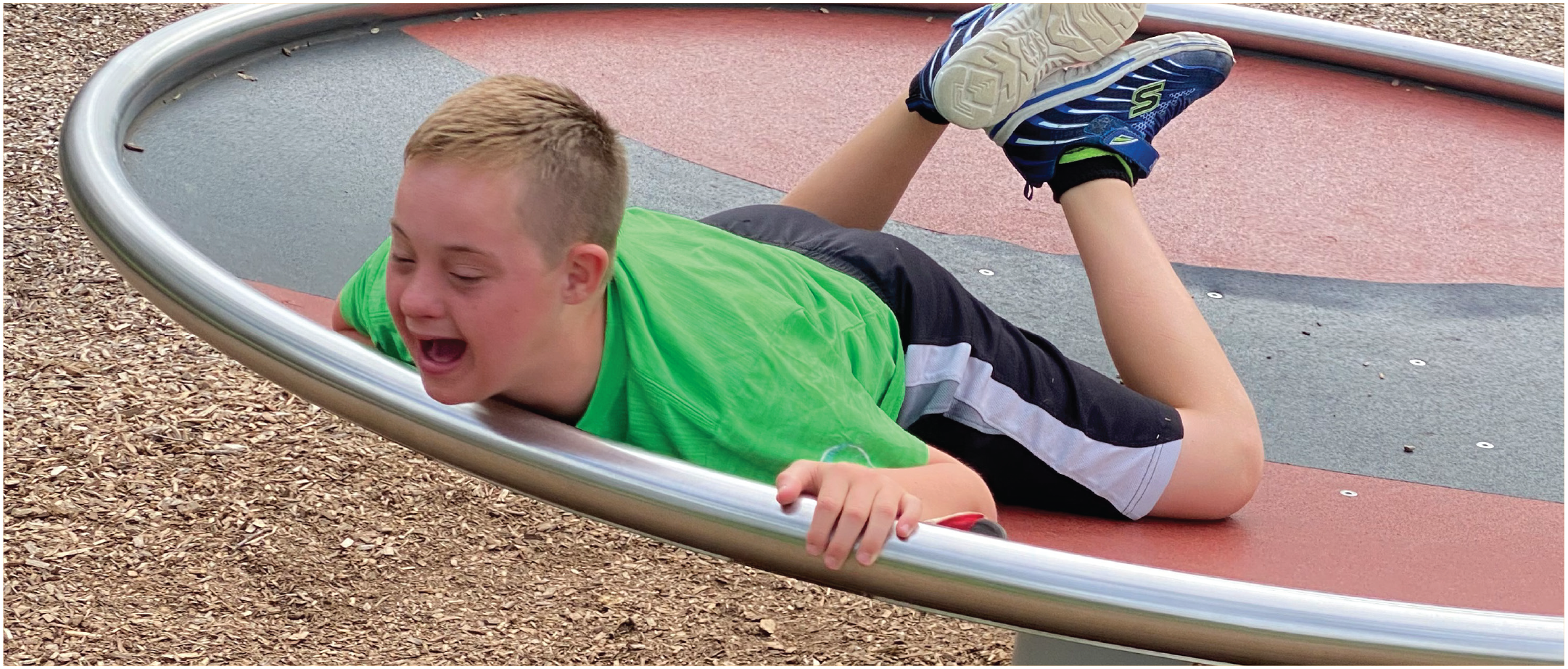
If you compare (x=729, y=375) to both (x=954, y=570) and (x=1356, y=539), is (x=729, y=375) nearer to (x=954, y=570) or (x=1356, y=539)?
(x=954, y=570)

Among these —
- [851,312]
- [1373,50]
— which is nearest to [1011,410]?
[851,312]

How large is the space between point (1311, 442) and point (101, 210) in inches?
50.4

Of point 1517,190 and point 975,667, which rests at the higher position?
point 1517,190

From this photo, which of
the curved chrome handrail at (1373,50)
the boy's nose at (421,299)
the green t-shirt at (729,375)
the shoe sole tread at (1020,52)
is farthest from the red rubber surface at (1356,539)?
the curved chrome handrail at (1373,50)

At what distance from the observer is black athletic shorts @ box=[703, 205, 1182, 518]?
4.33ft

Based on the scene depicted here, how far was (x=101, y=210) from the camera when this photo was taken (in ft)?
4.36

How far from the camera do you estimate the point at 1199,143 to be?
8.37 ft

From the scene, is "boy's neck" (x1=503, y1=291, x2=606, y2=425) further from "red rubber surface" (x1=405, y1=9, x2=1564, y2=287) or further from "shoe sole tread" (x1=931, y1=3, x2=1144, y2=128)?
"red rubber surface" (x1=405, y1=9, x2=1564, y2=287)

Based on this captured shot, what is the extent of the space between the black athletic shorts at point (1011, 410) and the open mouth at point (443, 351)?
0.43 meters

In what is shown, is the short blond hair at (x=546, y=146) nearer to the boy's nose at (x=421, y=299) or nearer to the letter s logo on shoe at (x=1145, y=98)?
the boy's nose at (x=421, y=299)

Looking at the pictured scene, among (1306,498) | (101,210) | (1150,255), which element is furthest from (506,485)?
(1306,498)

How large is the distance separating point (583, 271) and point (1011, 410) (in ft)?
1.53

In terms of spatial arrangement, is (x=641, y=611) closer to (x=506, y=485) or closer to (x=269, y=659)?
(x=269, y=659)

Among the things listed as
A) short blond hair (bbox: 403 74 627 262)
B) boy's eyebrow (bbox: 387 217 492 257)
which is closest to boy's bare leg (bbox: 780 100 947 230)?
short blond hair (bbox: 403 74 627 262)
